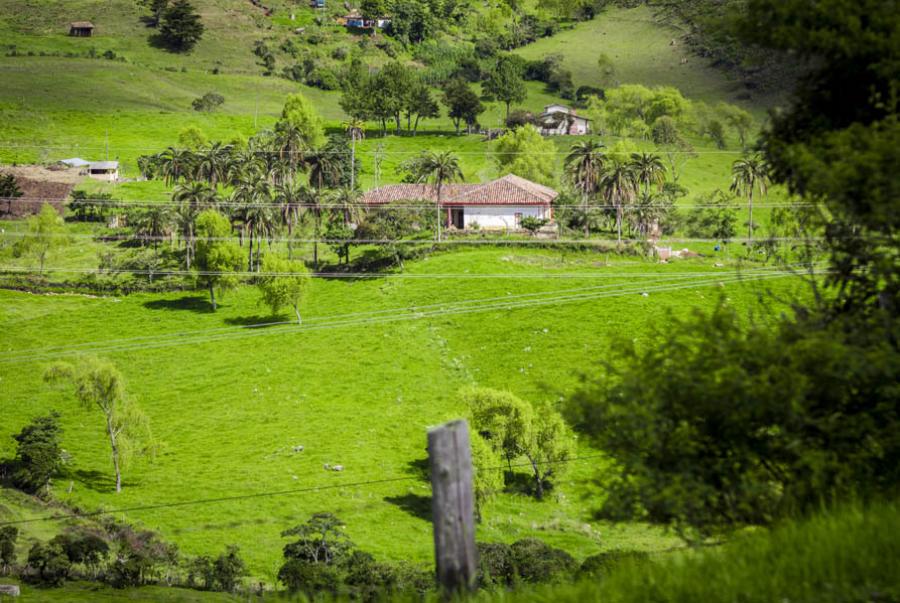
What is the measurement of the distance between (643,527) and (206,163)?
325 ft

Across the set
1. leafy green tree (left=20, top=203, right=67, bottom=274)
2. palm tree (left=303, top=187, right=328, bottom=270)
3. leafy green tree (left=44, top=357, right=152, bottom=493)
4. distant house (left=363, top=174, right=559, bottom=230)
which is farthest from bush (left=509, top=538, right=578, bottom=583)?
leafy green tree (left=20, top=203, right=67, bottom=274)

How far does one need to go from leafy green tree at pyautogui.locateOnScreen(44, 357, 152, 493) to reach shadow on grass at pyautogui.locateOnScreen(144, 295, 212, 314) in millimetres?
28350

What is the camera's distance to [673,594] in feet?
33.3

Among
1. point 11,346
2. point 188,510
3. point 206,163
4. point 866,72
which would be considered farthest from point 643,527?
point 206,163

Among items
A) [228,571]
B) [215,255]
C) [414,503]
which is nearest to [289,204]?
[215,255]

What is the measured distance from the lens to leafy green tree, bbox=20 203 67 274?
125 metres

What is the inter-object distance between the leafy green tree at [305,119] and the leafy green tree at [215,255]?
6502cm

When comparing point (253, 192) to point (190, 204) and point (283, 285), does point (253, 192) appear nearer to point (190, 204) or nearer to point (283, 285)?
point (190, 204)

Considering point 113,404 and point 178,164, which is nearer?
point 113,404

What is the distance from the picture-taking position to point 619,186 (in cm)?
12825

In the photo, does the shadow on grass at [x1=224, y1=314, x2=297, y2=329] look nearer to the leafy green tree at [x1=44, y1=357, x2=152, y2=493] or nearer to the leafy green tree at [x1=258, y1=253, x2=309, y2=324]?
the leafy green tree at [x1=258, y1=253, x2=309, y2=324]

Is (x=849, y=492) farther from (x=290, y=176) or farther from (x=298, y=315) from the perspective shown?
(x=290, y=176)

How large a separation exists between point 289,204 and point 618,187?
4081 cm

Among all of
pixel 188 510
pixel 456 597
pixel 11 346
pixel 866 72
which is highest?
pixel 866 72
